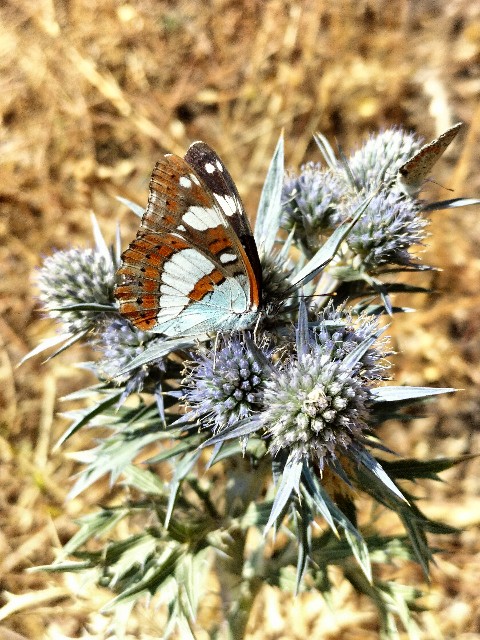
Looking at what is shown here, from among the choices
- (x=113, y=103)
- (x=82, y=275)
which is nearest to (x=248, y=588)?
(x=82, y=275)

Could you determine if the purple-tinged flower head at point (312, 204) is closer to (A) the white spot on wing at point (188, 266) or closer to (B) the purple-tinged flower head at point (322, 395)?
(A) the white spot on wing at point (188, 266)

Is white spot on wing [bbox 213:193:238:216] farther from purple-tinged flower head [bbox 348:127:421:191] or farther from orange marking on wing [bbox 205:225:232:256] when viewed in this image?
purple-tinged flower head [bbox 348:127:421:191]

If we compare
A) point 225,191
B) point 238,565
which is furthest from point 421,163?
point 238,565

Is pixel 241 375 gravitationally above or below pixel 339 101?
below

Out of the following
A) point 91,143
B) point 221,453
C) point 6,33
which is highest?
point 6,33

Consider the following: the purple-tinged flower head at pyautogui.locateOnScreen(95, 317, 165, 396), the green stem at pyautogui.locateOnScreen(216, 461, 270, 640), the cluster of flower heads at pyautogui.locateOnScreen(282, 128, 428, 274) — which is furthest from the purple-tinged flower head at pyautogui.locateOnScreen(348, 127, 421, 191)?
the green stem at pyautogui.locateOnScreen(216, 461, 270, 640)

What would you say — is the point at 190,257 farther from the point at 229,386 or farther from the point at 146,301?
the point at 229,386

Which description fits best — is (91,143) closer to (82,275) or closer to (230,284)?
(82,275)
